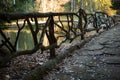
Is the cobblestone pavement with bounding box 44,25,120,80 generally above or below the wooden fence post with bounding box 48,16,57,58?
below

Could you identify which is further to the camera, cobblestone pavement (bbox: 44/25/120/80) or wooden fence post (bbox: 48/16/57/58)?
wooden fence post (bbox: 48/16/57/58)

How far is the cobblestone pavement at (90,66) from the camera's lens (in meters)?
4.36

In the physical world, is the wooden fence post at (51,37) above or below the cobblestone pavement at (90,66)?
above

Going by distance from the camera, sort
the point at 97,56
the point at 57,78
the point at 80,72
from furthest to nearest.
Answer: the point at 97,56 < the point at 80,72 < the point at 57,78

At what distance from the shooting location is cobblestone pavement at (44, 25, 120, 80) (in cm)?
436

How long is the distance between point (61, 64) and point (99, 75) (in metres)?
1.05

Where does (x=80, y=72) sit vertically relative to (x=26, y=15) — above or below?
below

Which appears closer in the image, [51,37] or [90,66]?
[90,66]

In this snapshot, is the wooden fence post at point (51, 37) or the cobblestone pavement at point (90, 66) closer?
the cobblestone pavement at point (90, 66)

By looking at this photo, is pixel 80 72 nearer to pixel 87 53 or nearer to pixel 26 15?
pixel 26 15

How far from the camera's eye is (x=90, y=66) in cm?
509

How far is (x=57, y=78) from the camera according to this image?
430 cm

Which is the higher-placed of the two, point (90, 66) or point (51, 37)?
point (51, 37)

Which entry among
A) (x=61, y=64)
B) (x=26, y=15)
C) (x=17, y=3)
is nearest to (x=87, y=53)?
(x=61, y=64)
